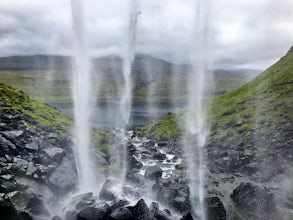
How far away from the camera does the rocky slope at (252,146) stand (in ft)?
157

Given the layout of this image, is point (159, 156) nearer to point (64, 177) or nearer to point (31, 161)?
point (64, 177)

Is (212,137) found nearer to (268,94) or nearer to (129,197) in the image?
(268,94)

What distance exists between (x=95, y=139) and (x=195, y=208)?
3405cm

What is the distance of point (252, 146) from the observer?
253 feet

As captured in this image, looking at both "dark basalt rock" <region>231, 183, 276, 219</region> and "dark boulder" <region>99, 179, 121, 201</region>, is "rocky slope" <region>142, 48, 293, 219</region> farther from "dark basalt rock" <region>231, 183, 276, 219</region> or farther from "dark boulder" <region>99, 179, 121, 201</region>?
"dark boulder" <region>99, 179, 121, 201</region>

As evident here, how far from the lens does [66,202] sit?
44.2 metres

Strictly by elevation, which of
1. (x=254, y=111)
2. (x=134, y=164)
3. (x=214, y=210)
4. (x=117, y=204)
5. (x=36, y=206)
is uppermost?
(x=254, y=111)

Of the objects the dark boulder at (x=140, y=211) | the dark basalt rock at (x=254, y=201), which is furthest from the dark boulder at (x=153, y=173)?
the dark boulder at (x=140, y=211)

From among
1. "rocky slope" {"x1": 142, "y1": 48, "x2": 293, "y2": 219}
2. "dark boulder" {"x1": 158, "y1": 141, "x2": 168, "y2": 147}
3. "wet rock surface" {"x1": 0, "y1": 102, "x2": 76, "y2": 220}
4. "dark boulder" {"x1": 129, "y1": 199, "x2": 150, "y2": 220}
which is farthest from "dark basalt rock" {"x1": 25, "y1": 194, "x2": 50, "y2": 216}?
"dark boulder" {"x1": 158, "y1": 141, "x2": 168, "y2": 147}

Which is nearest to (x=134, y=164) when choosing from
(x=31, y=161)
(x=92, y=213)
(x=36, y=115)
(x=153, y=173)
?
(x=153, y=173)

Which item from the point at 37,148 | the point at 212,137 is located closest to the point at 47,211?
the point at 37,148

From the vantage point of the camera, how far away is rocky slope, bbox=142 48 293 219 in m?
47.7

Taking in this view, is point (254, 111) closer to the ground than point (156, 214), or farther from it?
farther from it

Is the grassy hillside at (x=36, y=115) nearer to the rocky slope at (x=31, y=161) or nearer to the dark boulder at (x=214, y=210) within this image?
the rocky slope at (x=31, y=161)
